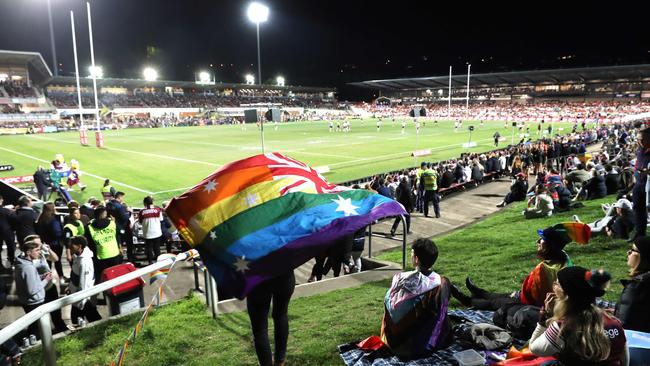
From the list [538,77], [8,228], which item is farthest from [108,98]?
[538,77]

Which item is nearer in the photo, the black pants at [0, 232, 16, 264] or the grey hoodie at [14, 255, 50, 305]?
the grey hoodie at [14, 255, 50, 305]

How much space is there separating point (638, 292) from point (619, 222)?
17.1 feet

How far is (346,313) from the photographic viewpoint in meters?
5.82

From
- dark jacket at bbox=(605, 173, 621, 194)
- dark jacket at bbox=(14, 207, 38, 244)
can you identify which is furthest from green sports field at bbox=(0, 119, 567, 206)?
dark jacket at bbox=(605, 173, 621, 194)

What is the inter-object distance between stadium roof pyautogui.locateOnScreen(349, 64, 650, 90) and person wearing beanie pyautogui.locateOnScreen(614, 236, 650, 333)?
9421 centimetres

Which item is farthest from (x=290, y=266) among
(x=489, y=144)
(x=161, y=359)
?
(x=489, y=144)

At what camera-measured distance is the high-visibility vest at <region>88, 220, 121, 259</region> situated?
775cm

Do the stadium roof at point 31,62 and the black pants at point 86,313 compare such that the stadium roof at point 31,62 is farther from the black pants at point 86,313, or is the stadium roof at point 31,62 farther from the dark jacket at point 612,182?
the dark jacket at point 612,182

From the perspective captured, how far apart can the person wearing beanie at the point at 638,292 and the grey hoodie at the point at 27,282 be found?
7110 mm

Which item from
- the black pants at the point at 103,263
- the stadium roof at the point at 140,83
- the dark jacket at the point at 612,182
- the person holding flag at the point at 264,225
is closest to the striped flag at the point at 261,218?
the person holding flag at the point at 264,225

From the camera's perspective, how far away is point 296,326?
5.55m

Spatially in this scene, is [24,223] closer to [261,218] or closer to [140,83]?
[261,218]

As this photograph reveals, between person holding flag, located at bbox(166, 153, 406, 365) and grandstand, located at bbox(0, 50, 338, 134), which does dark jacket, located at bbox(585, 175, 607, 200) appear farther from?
grandstand, located at bbox(0, 50, 338, 134)

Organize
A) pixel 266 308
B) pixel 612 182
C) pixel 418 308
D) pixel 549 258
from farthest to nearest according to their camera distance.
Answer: pixel 612 182
pixel 549 258
pixel 418 308
pixel 266 308
